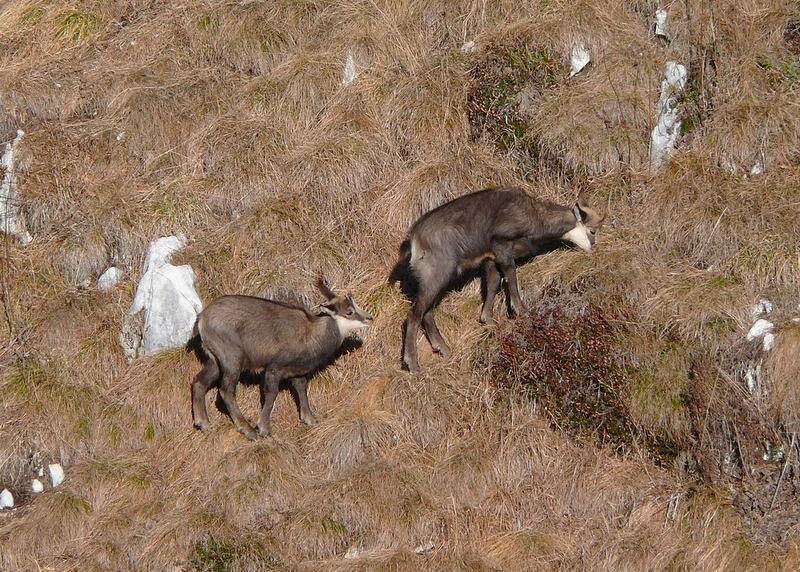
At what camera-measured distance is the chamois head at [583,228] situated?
1008cm

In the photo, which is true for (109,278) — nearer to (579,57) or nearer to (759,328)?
(579,57)

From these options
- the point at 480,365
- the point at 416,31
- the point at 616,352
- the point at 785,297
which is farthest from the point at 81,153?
the point at 785,297

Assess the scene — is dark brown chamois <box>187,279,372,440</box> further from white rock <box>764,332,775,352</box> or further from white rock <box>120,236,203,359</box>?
white rock <box>764,332,775,352</box>

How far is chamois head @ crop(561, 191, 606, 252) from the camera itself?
10.1m

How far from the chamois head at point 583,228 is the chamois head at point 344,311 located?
208cm

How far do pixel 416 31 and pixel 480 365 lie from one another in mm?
4251

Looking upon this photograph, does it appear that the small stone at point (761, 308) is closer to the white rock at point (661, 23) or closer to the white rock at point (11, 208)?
the white rock at point (661, 23)

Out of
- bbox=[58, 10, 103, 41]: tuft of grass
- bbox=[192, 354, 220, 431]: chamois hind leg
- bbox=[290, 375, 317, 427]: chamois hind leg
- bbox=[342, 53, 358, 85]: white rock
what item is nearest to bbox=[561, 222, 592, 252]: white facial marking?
bbox=[290, 375, 317, 427]: chamois hind leg

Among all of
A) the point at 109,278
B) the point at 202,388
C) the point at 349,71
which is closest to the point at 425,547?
the point at 202,388

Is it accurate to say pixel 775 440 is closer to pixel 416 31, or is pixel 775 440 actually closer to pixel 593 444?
pixel 593 444

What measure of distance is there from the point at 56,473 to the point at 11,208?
10.4 feet

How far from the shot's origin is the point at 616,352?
30.2 feet

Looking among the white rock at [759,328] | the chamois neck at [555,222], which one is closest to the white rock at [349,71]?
the chamois neck at [555,222]

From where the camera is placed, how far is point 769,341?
28.6 ft
